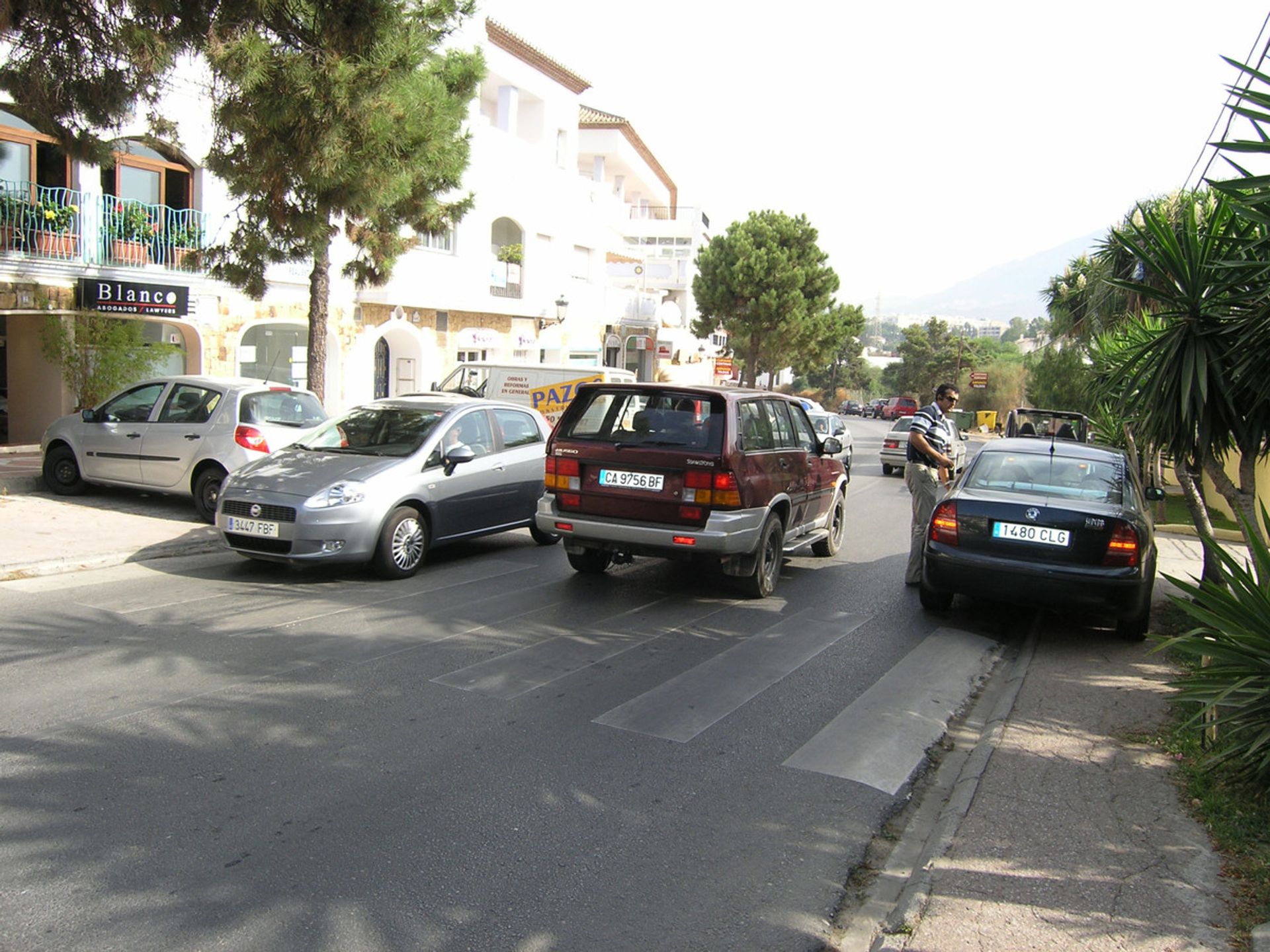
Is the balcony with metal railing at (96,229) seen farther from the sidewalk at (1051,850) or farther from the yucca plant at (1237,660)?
the yucca plant at (1237,660)

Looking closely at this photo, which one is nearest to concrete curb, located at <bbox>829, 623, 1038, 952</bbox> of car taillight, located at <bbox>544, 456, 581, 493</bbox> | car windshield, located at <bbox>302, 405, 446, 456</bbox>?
car taillight, located at <bbox>544, 456, 581, 493</bbox>

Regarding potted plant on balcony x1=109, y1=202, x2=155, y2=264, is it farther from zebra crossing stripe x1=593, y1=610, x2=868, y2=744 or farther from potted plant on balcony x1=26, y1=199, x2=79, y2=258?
zebra crossing stripe x1=593, y1=610, x2=868, y2=744

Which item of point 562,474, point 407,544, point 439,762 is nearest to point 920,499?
point 562,474

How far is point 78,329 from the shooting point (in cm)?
1490

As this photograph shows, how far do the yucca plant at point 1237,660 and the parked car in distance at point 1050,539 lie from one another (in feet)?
7.31

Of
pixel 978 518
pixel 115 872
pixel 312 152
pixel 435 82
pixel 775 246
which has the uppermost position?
pixel 775 246

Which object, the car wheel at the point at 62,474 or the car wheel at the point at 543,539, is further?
the car wheel at the point at 62,474

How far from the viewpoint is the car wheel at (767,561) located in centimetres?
876

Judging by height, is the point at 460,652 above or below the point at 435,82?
below

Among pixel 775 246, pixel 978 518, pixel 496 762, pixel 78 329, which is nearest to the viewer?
pixel 496 762

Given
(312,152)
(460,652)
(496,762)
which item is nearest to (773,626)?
(460,652)

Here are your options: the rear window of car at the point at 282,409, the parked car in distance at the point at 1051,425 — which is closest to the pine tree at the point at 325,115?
the rear window of car at the point at 282,409

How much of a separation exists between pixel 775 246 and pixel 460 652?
4559 cm

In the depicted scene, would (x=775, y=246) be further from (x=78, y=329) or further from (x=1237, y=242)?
(x=1237, y=242)
